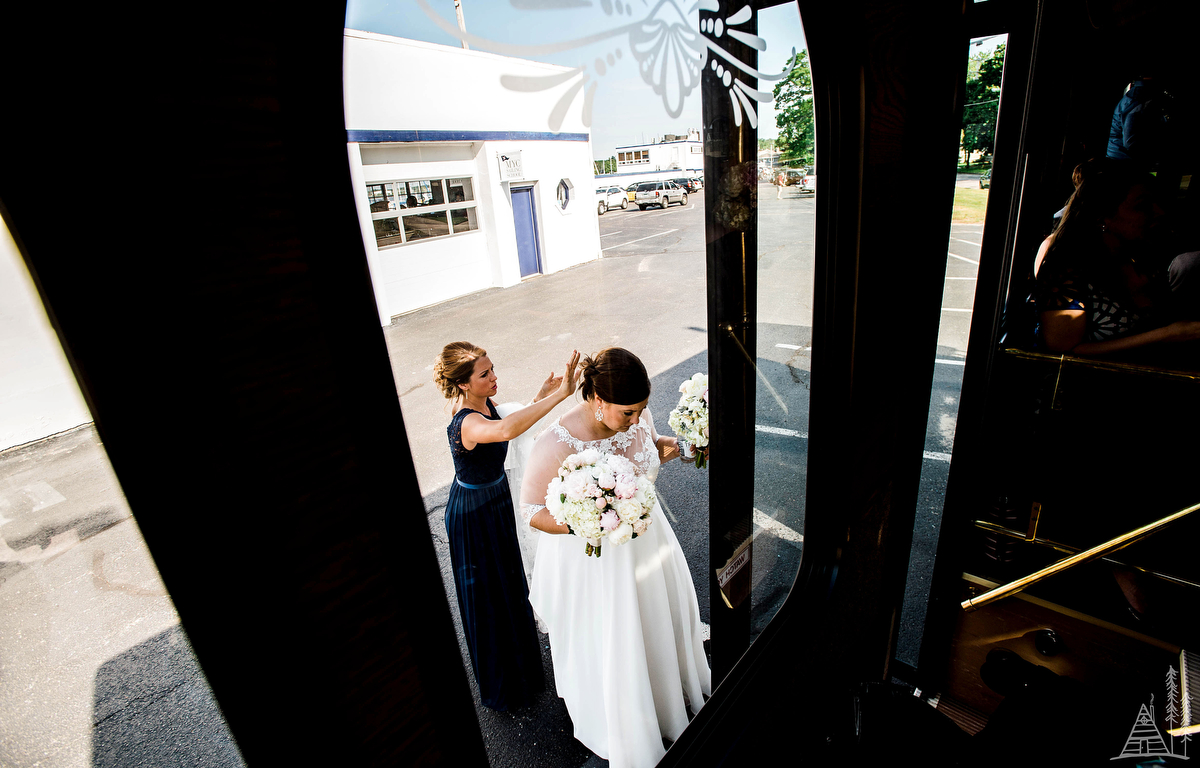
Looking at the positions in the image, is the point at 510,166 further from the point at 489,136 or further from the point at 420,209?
the point at 420,209

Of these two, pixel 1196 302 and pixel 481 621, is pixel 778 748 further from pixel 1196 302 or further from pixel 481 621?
pixel 1196 302

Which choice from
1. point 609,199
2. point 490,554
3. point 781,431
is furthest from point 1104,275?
point 490,554

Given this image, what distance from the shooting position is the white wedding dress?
2.00m

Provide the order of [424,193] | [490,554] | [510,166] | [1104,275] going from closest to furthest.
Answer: [424,193] < [510,166] < [1104,275] < [490,554]

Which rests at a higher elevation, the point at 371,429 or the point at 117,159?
the point at 117,159

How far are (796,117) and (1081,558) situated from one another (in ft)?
Result: 5.65

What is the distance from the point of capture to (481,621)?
7.67 feet

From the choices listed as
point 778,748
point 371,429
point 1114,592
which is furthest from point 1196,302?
point 371,429

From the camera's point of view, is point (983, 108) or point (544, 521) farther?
point (983, 108)

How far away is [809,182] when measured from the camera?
1.50m

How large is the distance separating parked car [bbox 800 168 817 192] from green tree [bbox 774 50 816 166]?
31 millimetres

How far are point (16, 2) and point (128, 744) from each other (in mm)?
3589

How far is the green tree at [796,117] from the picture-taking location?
1429mm

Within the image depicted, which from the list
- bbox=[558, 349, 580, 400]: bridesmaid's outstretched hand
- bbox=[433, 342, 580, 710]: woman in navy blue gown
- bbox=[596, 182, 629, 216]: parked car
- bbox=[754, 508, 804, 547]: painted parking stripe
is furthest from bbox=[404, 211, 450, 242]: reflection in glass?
bbox=[754, 508, 804, 547]: painted parking stripe
